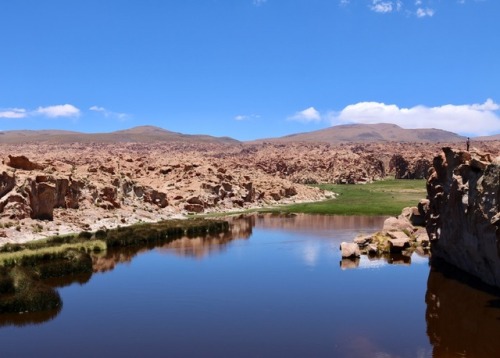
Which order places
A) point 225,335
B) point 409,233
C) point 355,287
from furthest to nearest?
1. point 409,233
2. point 355,287
3. point 225,335

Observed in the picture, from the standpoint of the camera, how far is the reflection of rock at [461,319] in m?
20.3

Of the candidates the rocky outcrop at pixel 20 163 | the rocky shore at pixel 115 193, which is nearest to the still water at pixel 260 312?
the rocky shore at pixel 115 193

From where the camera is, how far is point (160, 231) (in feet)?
165

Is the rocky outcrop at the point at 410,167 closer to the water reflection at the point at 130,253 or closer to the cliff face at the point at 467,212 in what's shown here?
the water reflection at the point at 130,253

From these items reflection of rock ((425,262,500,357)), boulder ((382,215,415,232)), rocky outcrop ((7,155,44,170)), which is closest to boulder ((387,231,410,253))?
boulder ((382,215,415,232))

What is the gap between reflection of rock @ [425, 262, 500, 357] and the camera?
66.7ft

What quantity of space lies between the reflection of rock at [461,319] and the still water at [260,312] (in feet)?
0.16

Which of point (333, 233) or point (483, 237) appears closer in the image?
point (483, 237)

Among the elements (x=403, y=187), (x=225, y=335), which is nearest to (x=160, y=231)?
(x=225, y=335)

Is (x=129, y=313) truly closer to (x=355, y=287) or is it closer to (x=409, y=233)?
(x=355, y=287)

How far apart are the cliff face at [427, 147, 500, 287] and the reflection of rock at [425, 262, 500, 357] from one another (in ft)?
5.42

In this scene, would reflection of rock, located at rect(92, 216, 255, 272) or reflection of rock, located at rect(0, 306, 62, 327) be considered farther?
reflection of rock, located at rect(92, 216, 255, 272)

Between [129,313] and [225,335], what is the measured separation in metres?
6.13

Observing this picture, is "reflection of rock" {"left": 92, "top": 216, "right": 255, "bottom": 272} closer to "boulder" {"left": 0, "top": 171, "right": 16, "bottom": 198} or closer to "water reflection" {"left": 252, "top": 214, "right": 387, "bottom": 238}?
"water reflection" {"left": 252, "top": 214, "right": 387, "bottom": 238}
